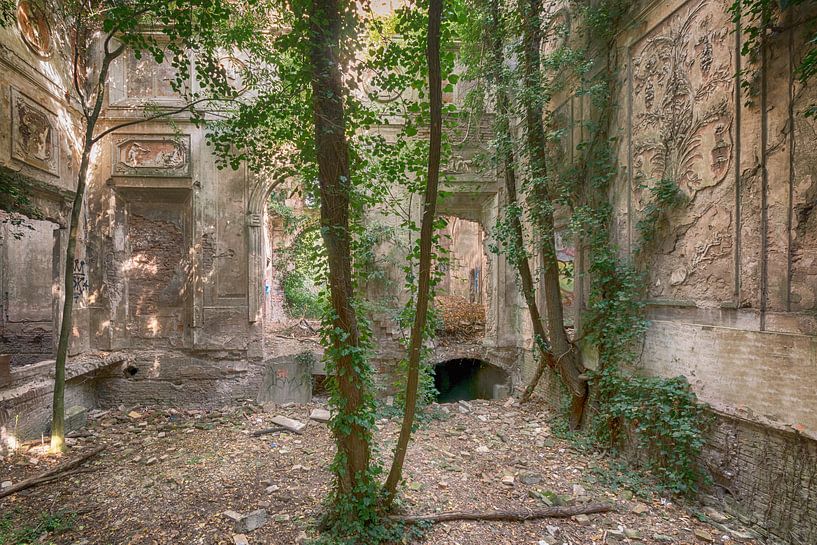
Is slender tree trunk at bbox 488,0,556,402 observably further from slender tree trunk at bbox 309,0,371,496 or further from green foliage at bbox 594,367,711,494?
slender tree trunk at bbox 309,0,371,496

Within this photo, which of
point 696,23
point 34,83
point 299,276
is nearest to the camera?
point 696,23

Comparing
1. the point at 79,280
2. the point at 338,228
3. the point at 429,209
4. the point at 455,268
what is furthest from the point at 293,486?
the point at 79,280

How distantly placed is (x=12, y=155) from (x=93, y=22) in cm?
321

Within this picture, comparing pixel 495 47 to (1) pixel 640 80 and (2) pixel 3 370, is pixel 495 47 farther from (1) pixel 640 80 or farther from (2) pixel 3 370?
(2) pixel 3 370

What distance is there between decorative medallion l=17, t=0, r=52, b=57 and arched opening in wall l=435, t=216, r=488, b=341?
7.39 metres

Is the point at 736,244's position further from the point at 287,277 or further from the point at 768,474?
the point at 287,277

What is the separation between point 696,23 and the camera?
359cm

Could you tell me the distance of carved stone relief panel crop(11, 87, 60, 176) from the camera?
519cm

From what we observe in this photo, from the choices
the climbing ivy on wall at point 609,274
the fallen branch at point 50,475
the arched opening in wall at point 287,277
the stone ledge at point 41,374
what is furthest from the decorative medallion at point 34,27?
the climbing ivy on wall at point 609,274

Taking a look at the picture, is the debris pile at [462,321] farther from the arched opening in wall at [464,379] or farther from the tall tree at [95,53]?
the tall tree at [95,53]

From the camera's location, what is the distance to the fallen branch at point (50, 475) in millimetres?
3898

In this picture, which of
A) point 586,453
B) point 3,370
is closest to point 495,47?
point 586,453

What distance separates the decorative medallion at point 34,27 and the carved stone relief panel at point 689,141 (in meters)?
8.56

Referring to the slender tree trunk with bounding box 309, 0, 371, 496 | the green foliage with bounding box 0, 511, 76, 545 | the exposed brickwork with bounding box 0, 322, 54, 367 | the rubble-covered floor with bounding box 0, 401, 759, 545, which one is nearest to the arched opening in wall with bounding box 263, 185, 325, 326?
the exposed brickwork with bounding box 0, 322, 54, 367
